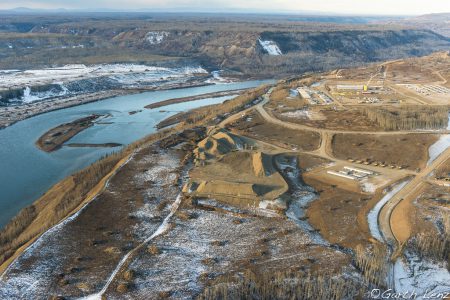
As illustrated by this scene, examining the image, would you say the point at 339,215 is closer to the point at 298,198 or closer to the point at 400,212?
the point at 298,198

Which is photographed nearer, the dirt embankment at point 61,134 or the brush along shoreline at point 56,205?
the brush along shoreline at point 56,205

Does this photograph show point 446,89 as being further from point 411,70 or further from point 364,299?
point 364,299

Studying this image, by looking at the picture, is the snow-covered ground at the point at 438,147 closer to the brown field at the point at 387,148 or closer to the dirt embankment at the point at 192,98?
the brown field at the point at 387,148

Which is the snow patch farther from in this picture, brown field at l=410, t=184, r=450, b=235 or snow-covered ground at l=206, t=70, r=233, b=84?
snow-covered ground at l=206, t=70, r=233, b=84

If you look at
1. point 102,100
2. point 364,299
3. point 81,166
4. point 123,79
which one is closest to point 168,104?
point 102,100

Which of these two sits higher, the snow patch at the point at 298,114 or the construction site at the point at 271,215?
the snow patch at the point at 298,114

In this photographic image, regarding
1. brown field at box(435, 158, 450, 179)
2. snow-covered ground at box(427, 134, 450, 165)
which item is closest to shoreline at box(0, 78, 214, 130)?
snow-covered ground at box(427, 134, 450, 165)

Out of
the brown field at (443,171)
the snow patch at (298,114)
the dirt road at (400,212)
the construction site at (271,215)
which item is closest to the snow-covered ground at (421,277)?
the construction site at (271,215)
